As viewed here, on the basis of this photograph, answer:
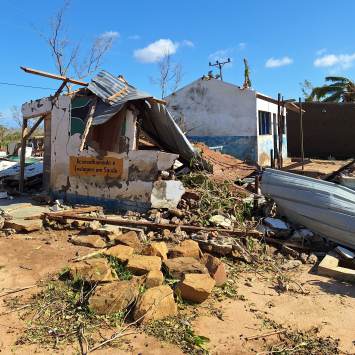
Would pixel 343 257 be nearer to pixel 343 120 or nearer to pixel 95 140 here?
pixel 95 140

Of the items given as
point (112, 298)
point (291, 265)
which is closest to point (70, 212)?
point (112, 298)

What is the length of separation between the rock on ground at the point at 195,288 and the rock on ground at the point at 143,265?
523 millimetres

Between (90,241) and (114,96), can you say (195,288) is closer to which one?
(90,241)

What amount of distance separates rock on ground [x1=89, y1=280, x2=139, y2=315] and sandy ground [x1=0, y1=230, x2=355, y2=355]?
43cm

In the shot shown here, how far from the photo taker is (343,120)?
18781 millimetres

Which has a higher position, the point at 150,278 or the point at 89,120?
the point at 89,120

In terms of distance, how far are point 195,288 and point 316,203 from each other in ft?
10.4

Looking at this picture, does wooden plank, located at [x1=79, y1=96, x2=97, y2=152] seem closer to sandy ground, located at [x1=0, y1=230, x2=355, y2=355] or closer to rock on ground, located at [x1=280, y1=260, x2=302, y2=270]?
sandy ground, located at [x1=0, y1=230, x2=355, y2=355]

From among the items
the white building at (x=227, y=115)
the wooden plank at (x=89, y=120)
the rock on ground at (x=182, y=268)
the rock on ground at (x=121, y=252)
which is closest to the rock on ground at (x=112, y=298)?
the rock on ground at (x=182, y=268)

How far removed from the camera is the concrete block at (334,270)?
15.3 feet

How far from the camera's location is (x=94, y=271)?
161 inches

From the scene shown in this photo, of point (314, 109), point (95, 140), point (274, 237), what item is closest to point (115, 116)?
point (95, 140)

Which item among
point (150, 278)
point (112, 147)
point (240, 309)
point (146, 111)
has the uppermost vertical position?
point (146, 111)

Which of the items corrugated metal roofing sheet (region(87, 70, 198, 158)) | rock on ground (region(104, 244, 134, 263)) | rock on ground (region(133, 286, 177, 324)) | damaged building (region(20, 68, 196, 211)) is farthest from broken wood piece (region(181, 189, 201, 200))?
rock on ground (region(133, 286, 177, 324))
